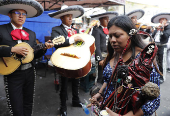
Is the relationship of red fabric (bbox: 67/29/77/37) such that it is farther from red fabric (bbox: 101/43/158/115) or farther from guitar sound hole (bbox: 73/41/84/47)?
red fabric (bbox: 101/43/158/115)

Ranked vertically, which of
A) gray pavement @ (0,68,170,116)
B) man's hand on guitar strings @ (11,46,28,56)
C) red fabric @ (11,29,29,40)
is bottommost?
gray pavement @ (0,68,170,116)

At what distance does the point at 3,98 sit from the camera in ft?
11.3

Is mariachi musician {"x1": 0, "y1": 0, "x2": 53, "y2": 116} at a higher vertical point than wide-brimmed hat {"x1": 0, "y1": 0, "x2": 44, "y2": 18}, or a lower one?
lower

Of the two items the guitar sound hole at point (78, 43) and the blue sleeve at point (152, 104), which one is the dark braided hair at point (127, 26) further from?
the guitar sound hole at point (78, 43)

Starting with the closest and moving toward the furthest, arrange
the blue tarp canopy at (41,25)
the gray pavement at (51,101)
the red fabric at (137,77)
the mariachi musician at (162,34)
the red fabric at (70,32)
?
the red fabric at (137,77)
the red fabric at (70,32)
the gray pavement at (51,101)
the mariachi musician at (162,34)
the blue tarp canopy at (41,25)

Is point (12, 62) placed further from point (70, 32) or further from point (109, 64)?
point (109, 64)

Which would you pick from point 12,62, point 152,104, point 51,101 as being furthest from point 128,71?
point 51,101

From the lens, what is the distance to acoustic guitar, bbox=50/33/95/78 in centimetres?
197

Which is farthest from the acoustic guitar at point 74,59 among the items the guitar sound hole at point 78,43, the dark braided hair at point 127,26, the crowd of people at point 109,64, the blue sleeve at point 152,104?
the blue sleeve at point 152,104

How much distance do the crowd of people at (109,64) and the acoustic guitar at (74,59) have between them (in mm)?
159

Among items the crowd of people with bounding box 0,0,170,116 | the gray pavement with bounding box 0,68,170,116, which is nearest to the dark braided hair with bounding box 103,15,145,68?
the crowd of people with bounding box 0,0,170,116

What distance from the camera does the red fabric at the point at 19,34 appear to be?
1.94m

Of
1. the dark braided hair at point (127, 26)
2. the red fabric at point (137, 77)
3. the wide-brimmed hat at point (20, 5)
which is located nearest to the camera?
the red fabric at point (137, 77)

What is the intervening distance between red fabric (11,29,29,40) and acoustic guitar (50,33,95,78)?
559mm
